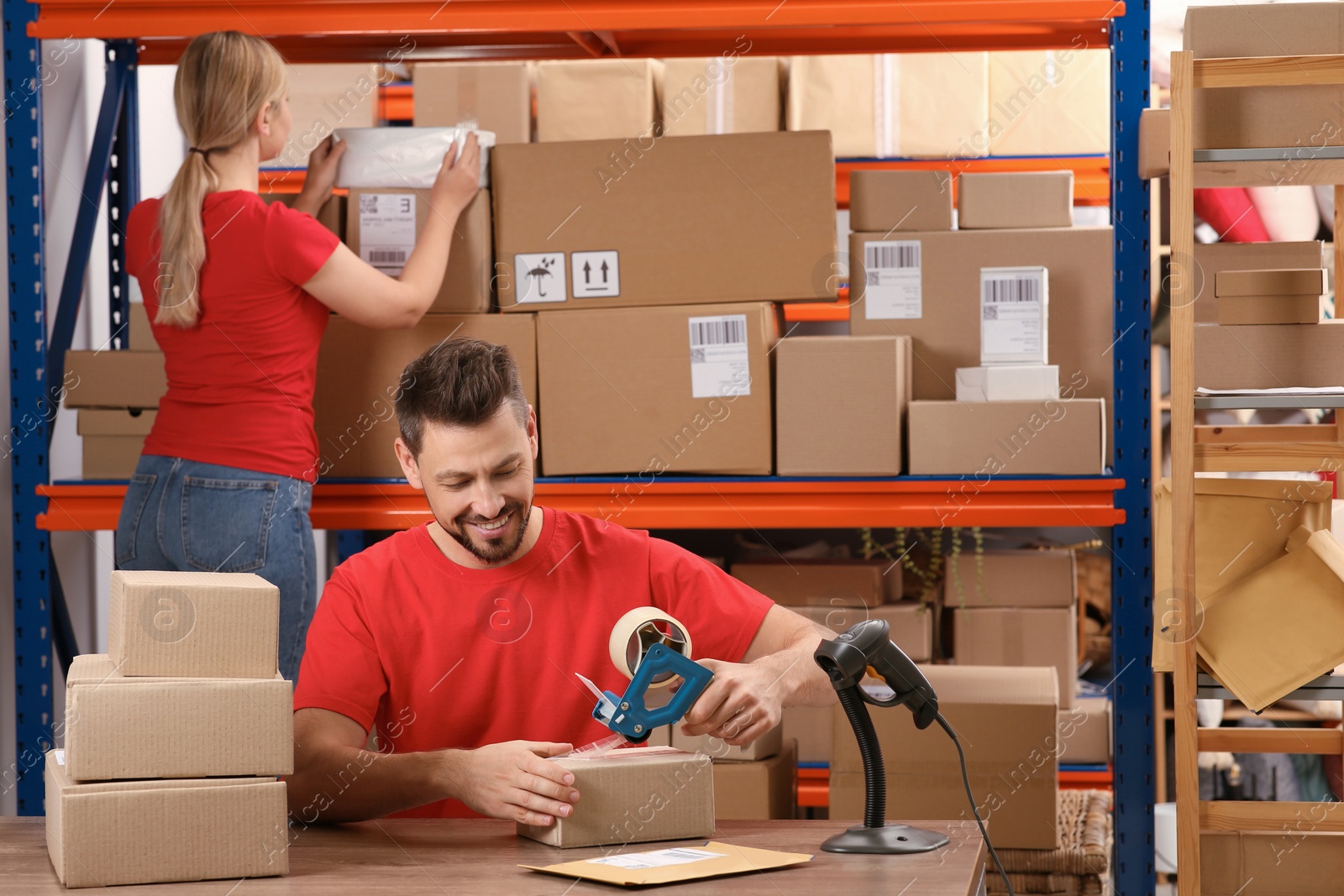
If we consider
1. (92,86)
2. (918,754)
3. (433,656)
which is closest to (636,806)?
(433,656)

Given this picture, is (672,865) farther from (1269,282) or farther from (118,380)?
(118,380)

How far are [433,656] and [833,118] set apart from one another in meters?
1.97

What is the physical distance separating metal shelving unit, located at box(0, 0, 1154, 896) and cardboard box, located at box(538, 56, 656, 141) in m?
0.07

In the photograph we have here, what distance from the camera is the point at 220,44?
7.86 feet

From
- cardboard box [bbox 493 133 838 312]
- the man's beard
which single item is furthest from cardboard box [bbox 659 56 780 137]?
the man's beard

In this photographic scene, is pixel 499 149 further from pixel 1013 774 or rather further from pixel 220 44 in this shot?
pixel 1013 774

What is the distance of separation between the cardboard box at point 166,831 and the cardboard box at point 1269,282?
5.56 feet

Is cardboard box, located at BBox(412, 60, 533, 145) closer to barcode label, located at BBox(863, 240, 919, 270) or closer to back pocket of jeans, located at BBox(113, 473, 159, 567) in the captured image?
barcode label, located at BBox(863, 240, 919, 270)

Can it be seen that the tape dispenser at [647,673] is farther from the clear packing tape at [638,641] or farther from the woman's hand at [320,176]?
the woman's hand at [320,176]

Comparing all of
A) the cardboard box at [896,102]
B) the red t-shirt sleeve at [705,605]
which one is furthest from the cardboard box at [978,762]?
the cardboard box at [896,102]

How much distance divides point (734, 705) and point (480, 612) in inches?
17.9

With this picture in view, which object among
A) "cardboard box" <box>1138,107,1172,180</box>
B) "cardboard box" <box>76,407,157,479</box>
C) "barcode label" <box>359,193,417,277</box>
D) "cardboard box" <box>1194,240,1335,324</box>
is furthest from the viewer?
"cardboard box" <box>76,407,157,479</box>

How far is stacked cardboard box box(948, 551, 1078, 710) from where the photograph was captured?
3.01 metres

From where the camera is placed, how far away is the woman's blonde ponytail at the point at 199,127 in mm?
2402
